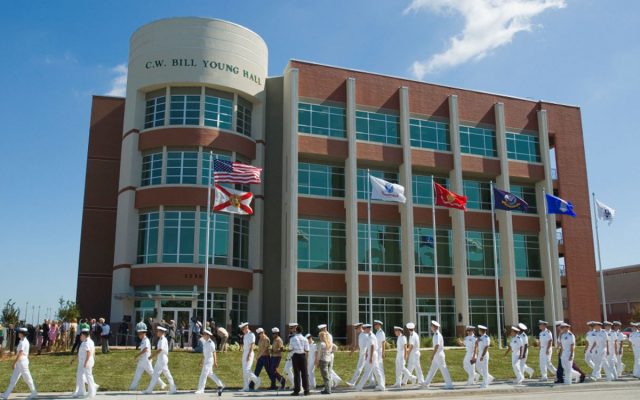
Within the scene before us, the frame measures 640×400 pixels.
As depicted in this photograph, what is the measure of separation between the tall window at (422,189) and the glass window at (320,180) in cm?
546

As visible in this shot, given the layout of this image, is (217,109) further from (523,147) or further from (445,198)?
(523,147)

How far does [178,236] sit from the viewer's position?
122 ft

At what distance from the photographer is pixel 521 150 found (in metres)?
46.3

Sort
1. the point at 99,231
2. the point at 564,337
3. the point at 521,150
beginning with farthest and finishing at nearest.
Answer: the point at 521,150
the point at 99,231
the point at 564,337

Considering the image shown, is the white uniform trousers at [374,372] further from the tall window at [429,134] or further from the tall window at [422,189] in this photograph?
the tall window at [429,134]

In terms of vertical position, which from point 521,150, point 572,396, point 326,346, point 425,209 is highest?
point 521,150

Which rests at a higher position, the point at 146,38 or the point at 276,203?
the point at 146,38

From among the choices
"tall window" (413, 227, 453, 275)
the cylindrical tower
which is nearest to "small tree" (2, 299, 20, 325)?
the cylindrical tower

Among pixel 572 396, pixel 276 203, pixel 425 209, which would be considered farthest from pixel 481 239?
pixel 572 396

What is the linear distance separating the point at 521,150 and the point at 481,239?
7.80 m

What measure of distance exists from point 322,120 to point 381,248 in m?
9.34

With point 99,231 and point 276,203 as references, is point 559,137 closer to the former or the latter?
point 276,203

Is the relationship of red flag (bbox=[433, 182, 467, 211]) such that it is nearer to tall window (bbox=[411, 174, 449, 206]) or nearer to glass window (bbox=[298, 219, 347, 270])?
tall window (bbox=[411, 174, 449, 206])

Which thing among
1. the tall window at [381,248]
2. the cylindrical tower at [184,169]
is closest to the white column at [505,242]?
the tall window at [381,248]
